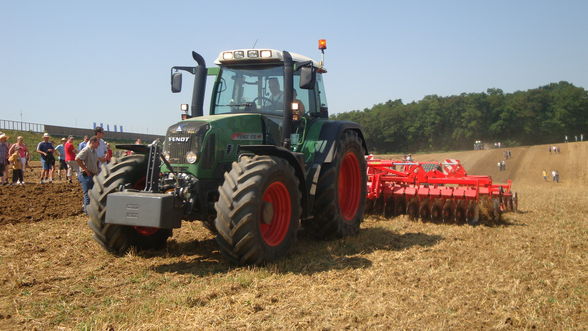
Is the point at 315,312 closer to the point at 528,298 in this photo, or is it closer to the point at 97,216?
the point at 528,298

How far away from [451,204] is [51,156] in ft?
38.0

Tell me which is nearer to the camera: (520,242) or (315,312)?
(315,312)

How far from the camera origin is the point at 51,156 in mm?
14961

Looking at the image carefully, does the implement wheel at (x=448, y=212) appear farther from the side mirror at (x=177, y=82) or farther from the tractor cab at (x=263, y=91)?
the side mirror at (x=177, y=82)

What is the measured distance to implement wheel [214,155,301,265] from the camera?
194 inches

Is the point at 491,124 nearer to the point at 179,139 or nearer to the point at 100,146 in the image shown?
the point at 100,146

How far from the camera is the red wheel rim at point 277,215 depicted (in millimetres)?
5535

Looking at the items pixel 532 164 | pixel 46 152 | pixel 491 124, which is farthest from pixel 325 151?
pixel 491 124

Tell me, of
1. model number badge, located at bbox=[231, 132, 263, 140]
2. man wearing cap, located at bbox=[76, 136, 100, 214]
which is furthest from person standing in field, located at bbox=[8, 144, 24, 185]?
model number badge, located at bbox=[231, 132, 263, 140]

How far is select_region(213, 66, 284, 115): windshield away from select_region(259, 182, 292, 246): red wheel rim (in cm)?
130

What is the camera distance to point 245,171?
16.8 ft

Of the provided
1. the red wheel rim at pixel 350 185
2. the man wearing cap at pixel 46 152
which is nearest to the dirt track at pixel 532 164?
the man wearing cap at pixel 46 152

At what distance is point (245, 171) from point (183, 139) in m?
1.01

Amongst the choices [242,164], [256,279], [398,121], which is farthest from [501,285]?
[398,121]
